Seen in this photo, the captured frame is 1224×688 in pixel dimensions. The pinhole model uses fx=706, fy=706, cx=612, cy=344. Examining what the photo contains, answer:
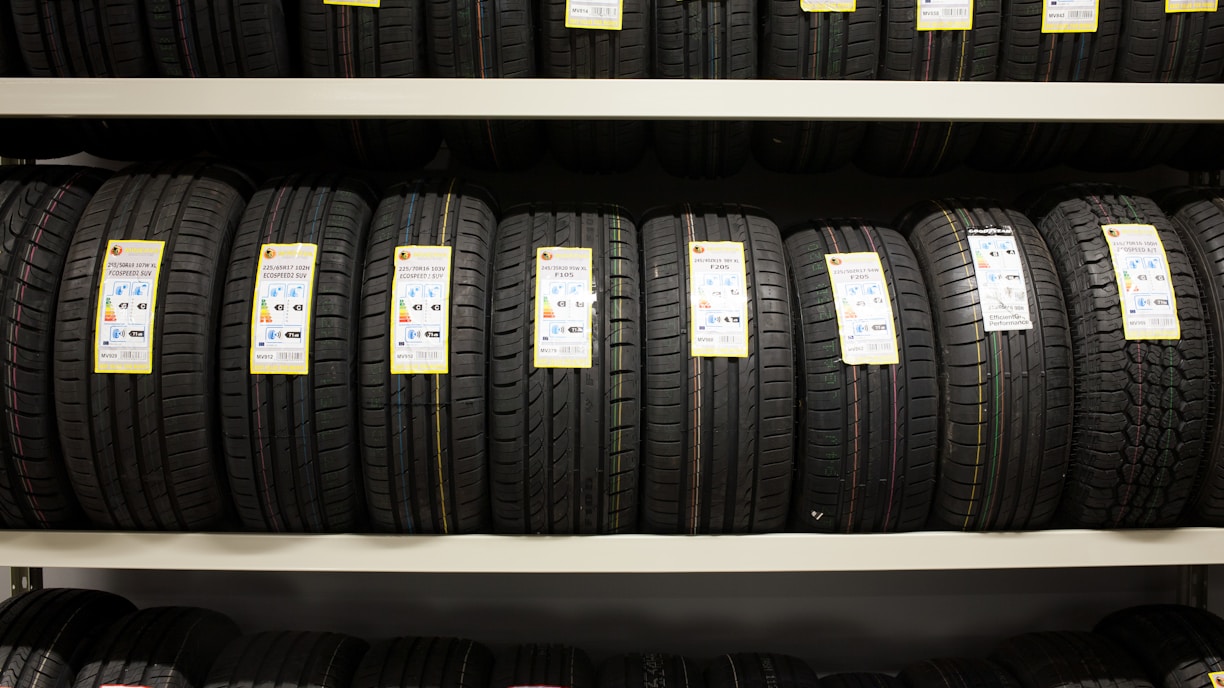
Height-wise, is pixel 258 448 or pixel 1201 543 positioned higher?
pixel 258 448

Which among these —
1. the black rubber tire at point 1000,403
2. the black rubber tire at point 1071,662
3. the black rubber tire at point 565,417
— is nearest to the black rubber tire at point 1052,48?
the black rubber tire at point 1000,403

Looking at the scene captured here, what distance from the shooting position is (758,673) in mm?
1565

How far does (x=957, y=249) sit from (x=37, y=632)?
2068mm

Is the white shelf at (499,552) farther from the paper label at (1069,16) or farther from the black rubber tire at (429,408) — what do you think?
the paper label at (1069,16)

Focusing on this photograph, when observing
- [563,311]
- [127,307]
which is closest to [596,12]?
[563,311]

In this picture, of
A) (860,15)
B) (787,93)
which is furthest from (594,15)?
(860,15)

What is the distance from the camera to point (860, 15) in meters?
1.38

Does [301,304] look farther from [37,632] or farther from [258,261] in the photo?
[37,632]

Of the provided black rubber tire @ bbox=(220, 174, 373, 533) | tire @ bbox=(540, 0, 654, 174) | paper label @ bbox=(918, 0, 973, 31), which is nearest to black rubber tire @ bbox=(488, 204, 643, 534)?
black rubber tire @ bbox=(220, 174, 373, 533)

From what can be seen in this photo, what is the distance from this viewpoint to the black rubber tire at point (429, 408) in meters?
1.27

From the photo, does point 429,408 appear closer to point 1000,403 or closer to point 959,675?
point 1000,403

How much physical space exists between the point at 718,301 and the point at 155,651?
1379 millimetres

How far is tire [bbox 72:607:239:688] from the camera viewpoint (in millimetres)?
1443

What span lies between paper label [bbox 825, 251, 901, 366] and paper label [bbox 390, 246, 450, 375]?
73 cm
